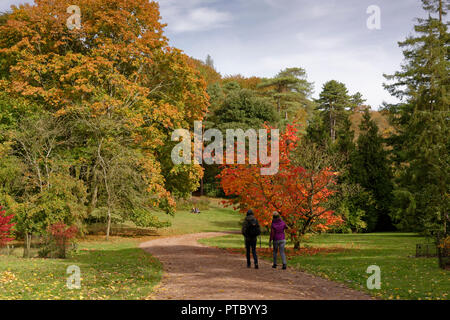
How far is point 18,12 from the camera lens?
24484mm

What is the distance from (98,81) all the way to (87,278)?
16.8 meters

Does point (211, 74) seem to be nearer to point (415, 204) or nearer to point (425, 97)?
point (425, 97)

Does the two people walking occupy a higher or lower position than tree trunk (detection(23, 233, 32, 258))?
higher

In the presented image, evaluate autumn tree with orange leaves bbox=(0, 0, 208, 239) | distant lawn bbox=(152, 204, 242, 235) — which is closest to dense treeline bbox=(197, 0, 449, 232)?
distant lawn bbox=(152, 204, 242, 235)

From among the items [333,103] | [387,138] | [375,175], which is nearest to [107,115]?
[375,175]

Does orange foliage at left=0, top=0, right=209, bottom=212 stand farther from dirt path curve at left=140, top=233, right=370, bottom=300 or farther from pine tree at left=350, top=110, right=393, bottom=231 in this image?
pine tree at left=350, top=110, right=393, bottom=231

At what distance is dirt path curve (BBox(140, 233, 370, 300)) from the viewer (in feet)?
27.8

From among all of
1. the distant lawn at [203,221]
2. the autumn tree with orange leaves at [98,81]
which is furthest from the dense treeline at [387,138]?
the autumn tree with orange leaves at [98,81]

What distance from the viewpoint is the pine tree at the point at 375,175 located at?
121 feet

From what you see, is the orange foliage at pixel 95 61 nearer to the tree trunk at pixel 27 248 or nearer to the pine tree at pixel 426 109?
the tree trunk at pixel 27 248

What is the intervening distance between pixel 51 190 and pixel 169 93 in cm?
1227

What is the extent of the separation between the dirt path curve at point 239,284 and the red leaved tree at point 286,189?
4.36 m

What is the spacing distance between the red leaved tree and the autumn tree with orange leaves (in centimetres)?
772

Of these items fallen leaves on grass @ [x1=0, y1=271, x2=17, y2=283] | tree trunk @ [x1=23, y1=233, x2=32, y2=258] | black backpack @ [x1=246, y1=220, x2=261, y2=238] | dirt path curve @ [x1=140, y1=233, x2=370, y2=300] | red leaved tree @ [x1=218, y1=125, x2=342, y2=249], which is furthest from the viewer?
red leaved tree @ [x1=218, y1=125, x2=342, y2=249]
